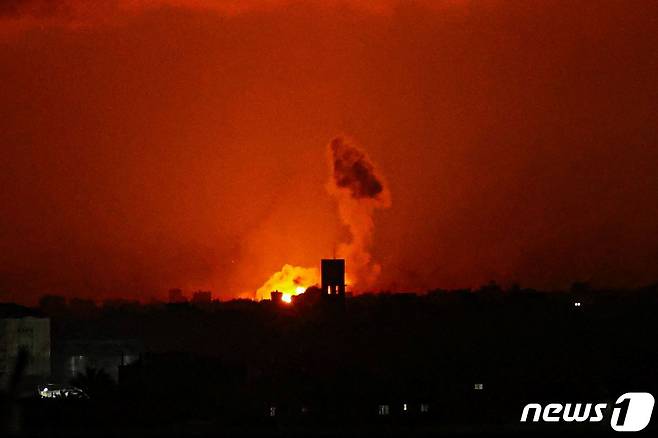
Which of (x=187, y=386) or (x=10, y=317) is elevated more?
(x=10, y=317)

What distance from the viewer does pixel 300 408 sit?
106938 mm

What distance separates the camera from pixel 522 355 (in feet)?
571

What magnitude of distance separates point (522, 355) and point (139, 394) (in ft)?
268

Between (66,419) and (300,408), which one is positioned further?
(300,408)

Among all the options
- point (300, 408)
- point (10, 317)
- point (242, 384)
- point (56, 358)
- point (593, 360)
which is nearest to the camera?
point (300, 408)

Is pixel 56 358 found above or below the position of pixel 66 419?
above

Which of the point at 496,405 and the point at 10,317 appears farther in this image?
the point at 10,317

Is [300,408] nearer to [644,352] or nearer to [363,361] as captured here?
[363,361]

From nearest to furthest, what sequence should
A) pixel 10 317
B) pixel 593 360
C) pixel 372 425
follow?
pixel 372 425 → pixel 10 317 → pixel 593 360

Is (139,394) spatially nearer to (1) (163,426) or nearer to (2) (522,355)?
(1) (163,426)

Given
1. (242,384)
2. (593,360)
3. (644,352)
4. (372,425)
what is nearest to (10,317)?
(242,384)

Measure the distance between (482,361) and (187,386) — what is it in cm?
6503

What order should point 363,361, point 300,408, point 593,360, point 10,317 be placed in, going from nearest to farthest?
1. point 300,408
2. point 10,317
3. point 593,360
4. point 363,361

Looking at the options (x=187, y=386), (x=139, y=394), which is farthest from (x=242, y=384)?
(x=139, y=394)
